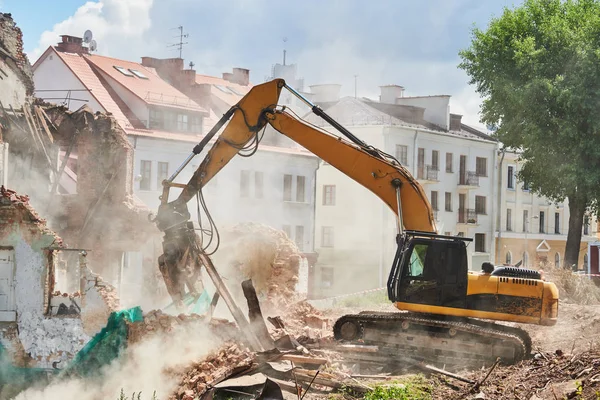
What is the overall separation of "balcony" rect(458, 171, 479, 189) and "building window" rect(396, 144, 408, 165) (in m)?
5.27

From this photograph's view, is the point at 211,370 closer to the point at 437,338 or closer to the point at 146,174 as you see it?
the point at 437,338

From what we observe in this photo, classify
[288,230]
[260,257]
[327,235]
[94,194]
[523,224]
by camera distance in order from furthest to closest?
[523,224] → [327,235] → [288,230] → [260,257] → [94,194]

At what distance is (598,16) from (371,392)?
25150 millimetres

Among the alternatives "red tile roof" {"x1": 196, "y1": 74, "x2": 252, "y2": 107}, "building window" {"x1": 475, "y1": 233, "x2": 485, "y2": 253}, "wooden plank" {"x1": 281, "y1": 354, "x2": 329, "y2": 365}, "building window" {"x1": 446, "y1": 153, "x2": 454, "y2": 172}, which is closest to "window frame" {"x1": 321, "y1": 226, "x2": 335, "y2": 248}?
"red tile roof" {"x1": 196, "y1": 74, "x2": 252, "y2": 107}

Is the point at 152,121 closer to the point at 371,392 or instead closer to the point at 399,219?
the point at 399,219

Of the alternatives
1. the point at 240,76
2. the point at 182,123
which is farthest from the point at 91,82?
the point at 240,76

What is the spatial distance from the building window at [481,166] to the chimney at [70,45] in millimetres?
23612

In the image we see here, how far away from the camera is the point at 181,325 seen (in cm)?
1756

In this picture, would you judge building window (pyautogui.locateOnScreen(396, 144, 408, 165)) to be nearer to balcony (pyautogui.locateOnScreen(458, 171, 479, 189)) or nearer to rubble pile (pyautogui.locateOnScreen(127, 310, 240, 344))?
balcony (pyautogui.locateOnScreen(458, 171, 479, 189))

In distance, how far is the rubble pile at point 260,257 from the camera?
80.6 ft

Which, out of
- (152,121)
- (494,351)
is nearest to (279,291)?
(494,351)

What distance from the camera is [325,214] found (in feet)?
151

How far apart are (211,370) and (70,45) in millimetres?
26783

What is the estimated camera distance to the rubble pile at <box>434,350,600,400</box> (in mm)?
12810
